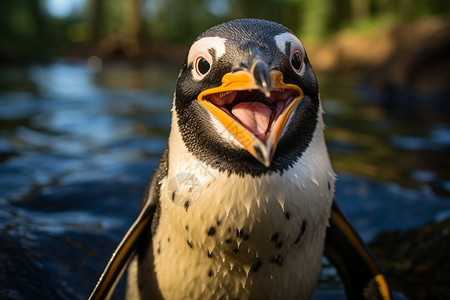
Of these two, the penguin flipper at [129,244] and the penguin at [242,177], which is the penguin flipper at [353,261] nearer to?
the penguin at [242,177]

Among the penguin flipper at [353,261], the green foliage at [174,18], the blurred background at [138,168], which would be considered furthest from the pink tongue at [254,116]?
the green foliage at [174,18]

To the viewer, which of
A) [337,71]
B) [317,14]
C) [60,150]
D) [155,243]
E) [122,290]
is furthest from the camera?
[317,14]

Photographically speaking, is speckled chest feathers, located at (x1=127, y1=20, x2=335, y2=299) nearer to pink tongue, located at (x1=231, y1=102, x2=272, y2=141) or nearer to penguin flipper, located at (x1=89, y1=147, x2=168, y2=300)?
pink tongue, located at (x1=231, y1=102, x2=272, y2=141)

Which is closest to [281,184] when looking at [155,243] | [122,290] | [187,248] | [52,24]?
[187,248]

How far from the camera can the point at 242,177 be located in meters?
1.73

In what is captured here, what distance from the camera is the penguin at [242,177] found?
1.64m

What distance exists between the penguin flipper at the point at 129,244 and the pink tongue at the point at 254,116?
0.67m

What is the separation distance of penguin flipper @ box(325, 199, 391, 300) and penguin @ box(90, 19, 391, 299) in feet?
0.83

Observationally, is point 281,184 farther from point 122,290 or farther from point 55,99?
point 55,99

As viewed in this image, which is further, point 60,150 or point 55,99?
point 55,99

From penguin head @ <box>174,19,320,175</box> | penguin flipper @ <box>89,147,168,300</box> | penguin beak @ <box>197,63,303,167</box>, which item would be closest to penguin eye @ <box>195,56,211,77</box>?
penguin head @ <box>174,19,320,175</box>

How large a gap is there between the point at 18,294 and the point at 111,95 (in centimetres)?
899

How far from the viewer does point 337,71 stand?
22.5 meters

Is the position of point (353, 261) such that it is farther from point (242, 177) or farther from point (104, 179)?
point (104, 179)
